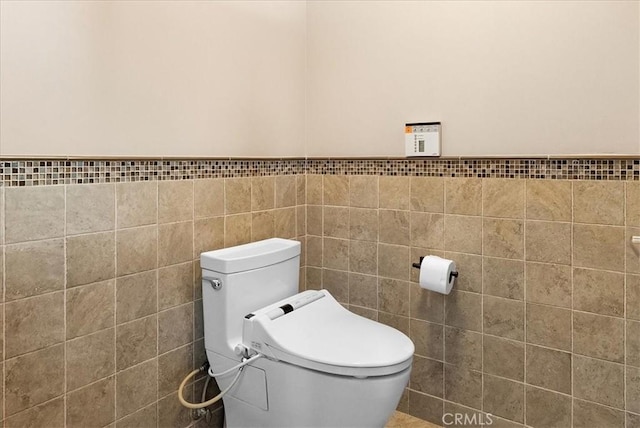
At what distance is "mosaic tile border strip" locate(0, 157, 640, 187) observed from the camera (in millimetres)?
1354

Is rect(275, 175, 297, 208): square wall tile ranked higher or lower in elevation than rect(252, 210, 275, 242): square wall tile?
higher

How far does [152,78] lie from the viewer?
1.61 metres

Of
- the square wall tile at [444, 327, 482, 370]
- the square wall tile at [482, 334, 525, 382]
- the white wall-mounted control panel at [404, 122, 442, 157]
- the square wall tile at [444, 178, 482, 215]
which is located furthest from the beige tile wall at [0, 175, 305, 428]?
the square wall tile at [482, 334, 525, 382]

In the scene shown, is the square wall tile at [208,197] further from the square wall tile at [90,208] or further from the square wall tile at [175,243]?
the square wall tile at [90,208]

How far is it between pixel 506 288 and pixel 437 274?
266 millimetres

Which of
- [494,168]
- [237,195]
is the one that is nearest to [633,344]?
[494,168]

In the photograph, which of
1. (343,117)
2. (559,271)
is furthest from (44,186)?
(559,271)

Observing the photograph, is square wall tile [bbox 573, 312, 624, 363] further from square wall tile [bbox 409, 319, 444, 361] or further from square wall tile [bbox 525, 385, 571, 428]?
square wall tile [bbox 409, 319, 444, 361]

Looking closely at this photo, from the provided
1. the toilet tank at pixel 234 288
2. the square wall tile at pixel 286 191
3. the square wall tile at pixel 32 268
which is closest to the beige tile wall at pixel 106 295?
the square wall tile at pixel 32 268

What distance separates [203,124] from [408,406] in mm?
1480

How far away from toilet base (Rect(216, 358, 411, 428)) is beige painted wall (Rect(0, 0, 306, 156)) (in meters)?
0.88

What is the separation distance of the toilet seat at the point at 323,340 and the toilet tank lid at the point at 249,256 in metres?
0.17

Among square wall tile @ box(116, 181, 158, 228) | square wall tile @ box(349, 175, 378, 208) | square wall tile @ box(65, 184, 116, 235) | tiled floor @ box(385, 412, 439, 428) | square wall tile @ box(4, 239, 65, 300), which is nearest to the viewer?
square wall tile @ box(4, 239, 65, 300)

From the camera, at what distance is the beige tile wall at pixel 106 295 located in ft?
4.30
